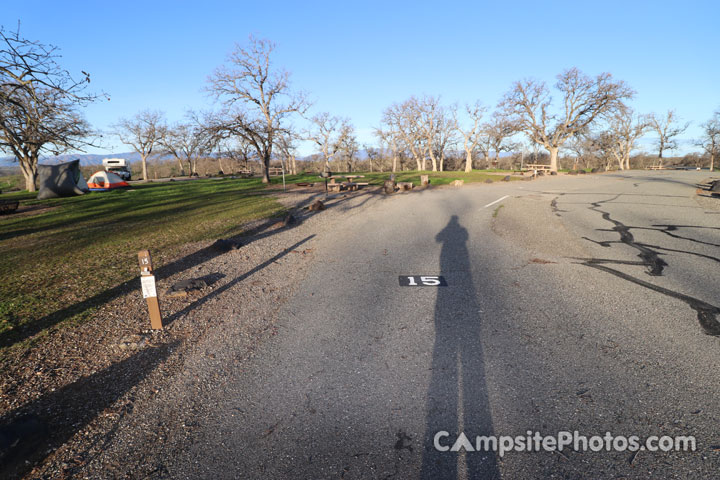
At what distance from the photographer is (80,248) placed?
318 inches

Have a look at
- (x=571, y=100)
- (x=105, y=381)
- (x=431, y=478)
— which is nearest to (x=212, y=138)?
(x=105, y=381)

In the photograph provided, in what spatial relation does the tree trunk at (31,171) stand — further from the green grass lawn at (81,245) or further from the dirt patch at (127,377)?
the dirt patch at (127,377)

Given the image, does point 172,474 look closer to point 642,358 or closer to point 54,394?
point 54,394

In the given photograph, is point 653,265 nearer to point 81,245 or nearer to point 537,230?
point 537,230

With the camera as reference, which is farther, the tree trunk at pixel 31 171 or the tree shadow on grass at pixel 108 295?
the tree trunk at pixel 31 171

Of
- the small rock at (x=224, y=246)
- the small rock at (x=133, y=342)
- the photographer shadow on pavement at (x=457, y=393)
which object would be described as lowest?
the photographer shadow on pavement at (x=457, y=393)

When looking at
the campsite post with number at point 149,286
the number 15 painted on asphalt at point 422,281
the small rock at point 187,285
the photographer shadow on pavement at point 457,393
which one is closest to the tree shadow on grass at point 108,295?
the small rock at point 187,285

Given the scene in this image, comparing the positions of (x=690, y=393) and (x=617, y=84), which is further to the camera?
Result: (x=617, y=84)

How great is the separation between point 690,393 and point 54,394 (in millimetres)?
5620

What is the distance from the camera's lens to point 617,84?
34.8 m

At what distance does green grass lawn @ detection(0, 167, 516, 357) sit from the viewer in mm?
4742

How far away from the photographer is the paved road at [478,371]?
2268mm

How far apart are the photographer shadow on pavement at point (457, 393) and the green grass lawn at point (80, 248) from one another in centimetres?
470

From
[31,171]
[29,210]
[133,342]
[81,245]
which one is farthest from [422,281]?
[31,171]
